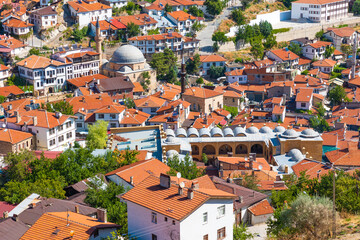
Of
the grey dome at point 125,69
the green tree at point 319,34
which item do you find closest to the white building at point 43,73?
the grey dome at point 125,69

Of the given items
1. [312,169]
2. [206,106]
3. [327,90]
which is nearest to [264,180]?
[312,169]

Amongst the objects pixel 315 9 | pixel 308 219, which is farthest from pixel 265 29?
pixel 308 219

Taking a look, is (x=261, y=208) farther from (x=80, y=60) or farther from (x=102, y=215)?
(x=80, y=60)

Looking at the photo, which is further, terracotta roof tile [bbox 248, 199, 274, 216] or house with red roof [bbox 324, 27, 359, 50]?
house with red roof [bbox 324, 27, 359, 50]

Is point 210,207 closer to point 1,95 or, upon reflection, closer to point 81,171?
point 81,171

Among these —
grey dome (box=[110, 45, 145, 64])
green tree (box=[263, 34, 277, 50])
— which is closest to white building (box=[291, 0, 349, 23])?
green tree (box=[263, 34, 277, 50])

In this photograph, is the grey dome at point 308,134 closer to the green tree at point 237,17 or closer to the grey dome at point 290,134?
the grey dome at point 290,134

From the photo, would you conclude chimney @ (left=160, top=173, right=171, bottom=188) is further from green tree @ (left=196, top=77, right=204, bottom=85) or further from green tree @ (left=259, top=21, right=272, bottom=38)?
green tree @ (left=259, top=21, right=272, bottom=38)
